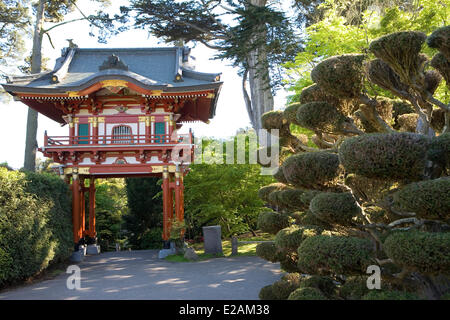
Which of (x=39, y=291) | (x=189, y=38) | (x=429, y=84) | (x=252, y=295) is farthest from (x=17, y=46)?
(x=429, y=84)

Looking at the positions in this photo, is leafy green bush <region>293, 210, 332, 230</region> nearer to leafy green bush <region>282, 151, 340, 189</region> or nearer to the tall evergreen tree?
leafy green bush <region>282, 151, 340, 189</region>

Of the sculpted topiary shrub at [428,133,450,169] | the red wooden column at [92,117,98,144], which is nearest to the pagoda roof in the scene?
the red wooden column at [92,117,98,144]

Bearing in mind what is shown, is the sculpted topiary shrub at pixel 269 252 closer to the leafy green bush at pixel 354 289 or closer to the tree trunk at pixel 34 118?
the leafy green bush at pixel 354 289

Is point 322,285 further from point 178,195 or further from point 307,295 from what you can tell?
point 178,195

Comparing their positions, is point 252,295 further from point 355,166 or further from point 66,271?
point 66,271

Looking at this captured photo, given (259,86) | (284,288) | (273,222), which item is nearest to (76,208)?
(273,222)

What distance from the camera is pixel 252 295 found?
23.0 ft

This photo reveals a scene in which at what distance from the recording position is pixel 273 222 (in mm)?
7328

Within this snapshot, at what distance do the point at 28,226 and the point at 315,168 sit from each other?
7554 millimetres

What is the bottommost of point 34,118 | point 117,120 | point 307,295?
point 307,295

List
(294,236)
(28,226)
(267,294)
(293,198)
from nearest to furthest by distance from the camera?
(294,236) < (267,294) < (293,198) < (28,226)

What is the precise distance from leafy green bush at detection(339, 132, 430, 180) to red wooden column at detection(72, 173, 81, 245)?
480 inches

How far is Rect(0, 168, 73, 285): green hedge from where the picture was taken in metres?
8.06

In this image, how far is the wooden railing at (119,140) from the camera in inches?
544
